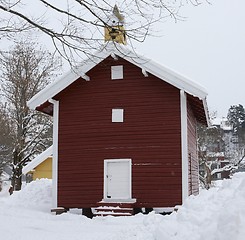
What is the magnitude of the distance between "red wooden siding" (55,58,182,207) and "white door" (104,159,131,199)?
0.19 meters

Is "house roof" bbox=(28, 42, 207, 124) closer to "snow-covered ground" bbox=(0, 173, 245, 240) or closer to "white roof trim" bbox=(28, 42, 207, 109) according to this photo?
"white roof trim" bbox=(28, 42, 207, 109)

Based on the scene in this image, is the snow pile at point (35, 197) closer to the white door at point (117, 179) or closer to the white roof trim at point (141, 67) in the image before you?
the white door at point (117, 179)

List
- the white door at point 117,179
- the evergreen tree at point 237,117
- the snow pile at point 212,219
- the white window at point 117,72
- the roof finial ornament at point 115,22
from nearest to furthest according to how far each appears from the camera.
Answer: the snow pile at point 212,219
the roof finial ornament at point 115,22
the white door at point 117,179
the white window at point 117,72
the evergreen tree at point 237,117

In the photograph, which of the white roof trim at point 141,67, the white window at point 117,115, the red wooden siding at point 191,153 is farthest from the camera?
the red wooden siding at point 191,153

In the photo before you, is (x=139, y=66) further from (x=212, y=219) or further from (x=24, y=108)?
(x=24, y=108)

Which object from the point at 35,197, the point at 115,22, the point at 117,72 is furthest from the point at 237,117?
the point at 115,22

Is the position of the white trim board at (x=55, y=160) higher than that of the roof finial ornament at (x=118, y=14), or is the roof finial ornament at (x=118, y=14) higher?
the roof finial ornament at (x=118, y=14)

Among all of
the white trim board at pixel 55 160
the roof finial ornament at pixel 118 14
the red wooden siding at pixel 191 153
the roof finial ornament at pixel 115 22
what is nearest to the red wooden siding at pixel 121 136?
the white trim board at pixel 55 160

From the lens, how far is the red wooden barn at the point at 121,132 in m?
13.6

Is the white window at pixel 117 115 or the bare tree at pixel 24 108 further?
the bare tree at pixel 24 108

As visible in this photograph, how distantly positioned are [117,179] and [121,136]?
1412 mm

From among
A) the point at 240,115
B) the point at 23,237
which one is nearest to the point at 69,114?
the point at 23,237

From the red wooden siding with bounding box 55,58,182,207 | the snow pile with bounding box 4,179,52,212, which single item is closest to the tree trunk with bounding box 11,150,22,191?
the snow pile with bounding box 4,179,52,212

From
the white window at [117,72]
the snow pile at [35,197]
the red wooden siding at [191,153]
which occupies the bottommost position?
the snow pile at [35,197]
